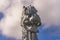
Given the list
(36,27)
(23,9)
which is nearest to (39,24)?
(36,27)

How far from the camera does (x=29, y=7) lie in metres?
24.9

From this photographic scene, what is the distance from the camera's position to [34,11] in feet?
81.2

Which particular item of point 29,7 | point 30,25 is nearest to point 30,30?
point 30,25

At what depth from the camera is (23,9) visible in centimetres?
2522

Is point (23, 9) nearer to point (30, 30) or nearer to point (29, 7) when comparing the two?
point (29, 7)

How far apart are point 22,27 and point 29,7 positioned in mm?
1819

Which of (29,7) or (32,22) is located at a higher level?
(29,7)

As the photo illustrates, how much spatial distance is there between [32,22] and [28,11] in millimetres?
1141

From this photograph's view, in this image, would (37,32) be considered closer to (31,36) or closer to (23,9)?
(31,36)

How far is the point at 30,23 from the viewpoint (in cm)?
2428

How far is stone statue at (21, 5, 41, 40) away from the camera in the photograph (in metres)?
24.0

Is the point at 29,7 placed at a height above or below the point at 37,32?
above

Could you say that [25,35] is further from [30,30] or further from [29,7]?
[29,7]

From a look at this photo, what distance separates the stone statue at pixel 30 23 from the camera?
24.0m
